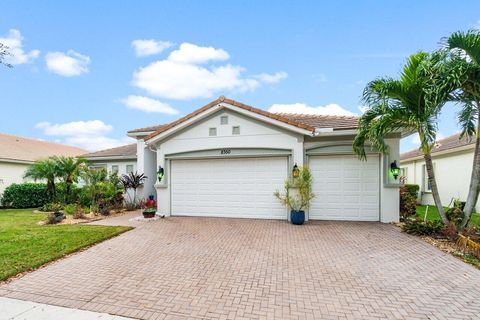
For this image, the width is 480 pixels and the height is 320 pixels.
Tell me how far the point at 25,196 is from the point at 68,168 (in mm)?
4241

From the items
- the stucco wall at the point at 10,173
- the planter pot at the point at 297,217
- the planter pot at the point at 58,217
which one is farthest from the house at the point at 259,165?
the stucco wall at the point at 10,173

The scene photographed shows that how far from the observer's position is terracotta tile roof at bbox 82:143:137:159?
57.1 ft

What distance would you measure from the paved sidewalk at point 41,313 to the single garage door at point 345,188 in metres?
8.96

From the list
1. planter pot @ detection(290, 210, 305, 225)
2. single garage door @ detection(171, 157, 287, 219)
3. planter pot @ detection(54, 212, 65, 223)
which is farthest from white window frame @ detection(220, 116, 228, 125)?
planter pot @ detection(54, 212, 65, 223)

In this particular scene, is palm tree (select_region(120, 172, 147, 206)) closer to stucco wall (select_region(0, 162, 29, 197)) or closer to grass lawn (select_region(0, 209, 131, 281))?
grass lawn (select_region(0, 209, 131, 281))

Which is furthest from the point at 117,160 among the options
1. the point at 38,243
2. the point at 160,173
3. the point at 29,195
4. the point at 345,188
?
the point at 345,188

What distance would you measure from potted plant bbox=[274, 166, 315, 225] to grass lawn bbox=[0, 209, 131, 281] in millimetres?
6161

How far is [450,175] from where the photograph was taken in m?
15.4

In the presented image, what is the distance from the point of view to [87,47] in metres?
13.5

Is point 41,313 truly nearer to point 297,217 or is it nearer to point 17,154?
point 297,217

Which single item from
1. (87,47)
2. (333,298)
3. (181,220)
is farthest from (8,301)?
(87,47)

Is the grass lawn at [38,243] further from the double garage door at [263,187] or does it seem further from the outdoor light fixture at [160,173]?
the double garage door at [263,187]

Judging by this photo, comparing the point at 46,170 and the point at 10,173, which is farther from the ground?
the point at 46,170

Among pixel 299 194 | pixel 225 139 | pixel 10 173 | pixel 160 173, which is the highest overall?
pixel 225 139
